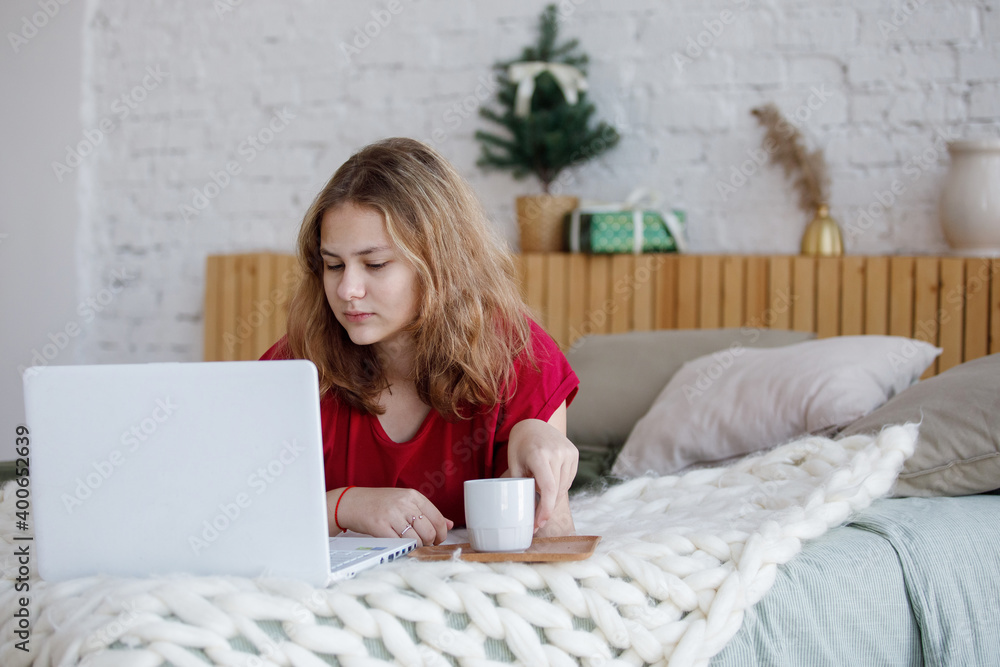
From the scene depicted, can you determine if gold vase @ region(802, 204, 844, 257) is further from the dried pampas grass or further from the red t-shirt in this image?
the red t-shirt

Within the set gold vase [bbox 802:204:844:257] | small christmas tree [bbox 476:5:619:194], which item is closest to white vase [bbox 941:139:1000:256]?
gold vase [bbox 802:204:844:257]

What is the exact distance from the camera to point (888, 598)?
3.23 feet

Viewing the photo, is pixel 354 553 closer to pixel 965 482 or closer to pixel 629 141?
pixel 965 482

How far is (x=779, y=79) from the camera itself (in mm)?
2457

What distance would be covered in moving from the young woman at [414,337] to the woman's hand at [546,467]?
56 millimetres

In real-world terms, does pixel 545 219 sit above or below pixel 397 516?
above

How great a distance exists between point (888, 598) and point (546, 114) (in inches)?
69.2

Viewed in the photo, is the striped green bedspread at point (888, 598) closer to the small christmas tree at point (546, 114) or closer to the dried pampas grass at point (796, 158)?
the dried pampas grass at point (796, 158)

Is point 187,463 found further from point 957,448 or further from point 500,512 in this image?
point 957,448

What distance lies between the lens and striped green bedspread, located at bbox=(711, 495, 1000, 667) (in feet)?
2.95

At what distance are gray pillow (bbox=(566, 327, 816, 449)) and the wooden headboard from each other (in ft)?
0.71

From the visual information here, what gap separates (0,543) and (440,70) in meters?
2.13

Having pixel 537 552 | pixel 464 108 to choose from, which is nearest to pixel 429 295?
pixel 537 552

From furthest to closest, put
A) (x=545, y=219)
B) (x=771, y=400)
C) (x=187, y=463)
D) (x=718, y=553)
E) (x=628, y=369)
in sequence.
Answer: (x=545, y=219)
(x=628, y=369)
(x=771, y=400)
(x=718, y=553)
(x=187, y=463)
